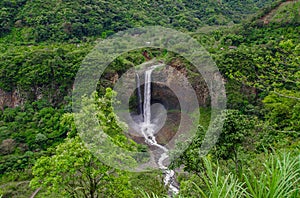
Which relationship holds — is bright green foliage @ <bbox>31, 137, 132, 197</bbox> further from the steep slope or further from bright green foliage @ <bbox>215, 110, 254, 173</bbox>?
the steep slope

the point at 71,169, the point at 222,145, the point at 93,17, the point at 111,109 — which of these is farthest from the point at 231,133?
the point at 93,17

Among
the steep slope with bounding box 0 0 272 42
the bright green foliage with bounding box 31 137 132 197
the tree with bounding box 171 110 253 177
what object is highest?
the steep slope with bounding box 0 0 272 42

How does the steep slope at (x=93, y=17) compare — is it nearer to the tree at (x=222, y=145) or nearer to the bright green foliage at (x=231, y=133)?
the tree at (x=222, y=145)

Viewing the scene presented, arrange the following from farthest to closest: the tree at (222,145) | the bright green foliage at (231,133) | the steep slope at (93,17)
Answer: the steep slope at (93,17), the bright green foliage at (231,133), the tree at (222,145)

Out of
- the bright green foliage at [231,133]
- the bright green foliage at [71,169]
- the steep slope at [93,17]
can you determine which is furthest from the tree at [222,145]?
the steep slope at [93,17]

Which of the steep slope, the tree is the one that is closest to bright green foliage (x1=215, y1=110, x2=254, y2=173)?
the tree

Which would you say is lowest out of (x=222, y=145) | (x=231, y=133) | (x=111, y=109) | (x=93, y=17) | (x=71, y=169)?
(x=71, y=169)

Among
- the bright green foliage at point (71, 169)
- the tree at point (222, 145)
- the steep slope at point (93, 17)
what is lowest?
the bright green foliage at point (71, 169)

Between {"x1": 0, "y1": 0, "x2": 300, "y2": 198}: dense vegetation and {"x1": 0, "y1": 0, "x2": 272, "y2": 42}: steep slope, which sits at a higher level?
{"x1": 0, "y1": 0, "x2": 272, "y2": 42}: steep slope

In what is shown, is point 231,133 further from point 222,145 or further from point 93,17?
point 93,17
